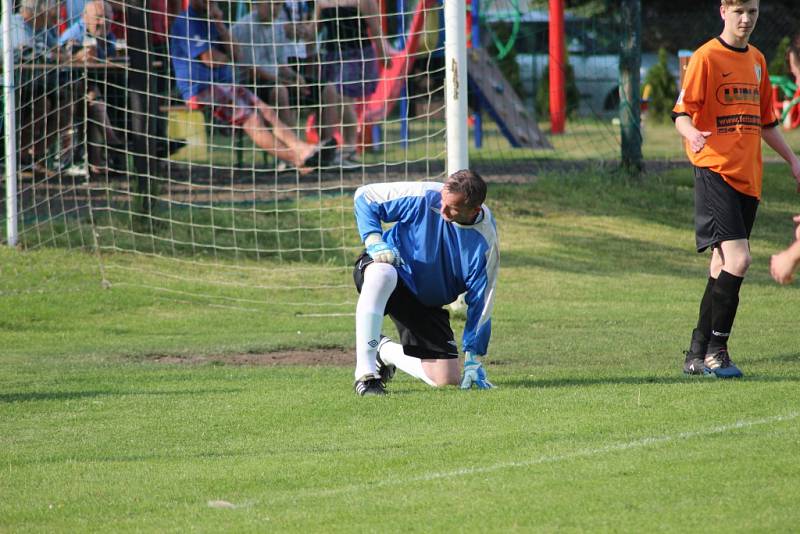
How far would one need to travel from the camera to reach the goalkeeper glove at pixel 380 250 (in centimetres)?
749

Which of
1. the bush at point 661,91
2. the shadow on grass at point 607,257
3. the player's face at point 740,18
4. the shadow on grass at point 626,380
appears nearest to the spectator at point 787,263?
the shadow on grass at point 626,380

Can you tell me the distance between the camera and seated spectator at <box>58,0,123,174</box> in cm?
1407

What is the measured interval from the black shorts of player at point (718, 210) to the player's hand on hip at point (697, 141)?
42cm

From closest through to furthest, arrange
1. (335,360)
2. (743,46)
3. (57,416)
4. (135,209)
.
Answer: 1. (57,416)
2. (743,46)
3. (335,360)
4. (135,209)

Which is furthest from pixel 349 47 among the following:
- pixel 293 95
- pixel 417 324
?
pixel 417 324

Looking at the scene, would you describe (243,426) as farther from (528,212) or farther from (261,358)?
(528,212)

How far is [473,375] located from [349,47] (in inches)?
459

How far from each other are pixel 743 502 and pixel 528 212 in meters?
11.6

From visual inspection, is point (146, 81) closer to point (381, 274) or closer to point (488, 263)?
point (381, 274)

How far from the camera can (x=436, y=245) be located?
24.9 feet

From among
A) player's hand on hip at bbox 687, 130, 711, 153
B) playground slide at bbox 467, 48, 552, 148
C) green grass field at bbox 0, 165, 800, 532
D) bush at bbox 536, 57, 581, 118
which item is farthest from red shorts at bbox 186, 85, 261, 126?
bush at bbox 536, 57, 581, 118

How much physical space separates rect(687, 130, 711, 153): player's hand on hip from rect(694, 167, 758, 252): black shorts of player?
0.42 m

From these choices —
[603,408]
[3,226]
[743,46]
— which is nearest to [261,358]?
[603,408]

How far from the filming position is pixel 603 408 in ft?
Answer: 22.0
